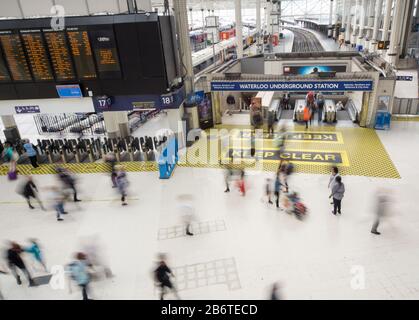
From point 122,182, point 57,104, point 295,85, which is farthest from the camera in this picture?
point 295,85

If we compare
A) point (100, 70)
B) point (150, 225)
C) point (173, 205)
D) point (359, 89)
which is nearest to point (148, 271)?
point (150, 225)

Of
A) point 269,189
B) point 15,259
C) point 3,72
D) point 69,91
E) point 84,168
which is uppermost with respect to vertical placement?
point 3,72

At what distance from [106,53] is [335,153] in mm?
8564

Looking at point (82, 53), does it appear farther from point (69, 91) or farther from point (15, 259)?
point (15, 259)

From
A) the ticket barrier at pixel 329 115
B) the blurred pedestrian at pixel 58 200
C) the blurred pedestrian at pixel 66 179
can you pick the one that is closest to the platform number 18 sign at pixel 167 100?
the blurred pedestrian at pixel 66 179

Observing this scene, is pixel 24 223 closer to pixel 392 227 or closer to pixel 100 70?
pixel 100 70

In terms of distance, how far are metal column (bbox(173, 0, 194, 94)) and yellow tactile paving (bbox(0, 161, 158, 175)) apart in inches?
151

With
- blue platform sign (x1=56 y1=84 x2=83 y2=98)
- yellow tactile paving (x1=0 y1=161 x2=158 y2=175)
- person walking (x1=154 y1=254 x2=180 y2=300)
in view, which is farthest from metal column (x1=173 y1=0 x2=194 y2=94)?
person walking (x1=154 y1=254 x2=180 y2=300)

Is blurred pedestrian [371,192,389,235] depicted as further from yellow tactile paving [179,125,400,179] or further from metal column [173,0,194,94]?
metal column [173,0,194,94]

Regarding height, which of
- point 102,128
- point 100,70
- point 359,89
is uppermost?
point 100,70

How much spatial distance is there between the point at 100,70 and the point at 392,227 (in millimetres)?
9204

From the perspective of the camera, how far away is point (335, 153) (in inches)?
449

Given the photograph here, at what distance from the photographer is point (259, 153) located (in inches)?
468

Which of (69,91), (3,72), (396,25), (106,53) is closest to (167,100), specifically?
(106,53)
